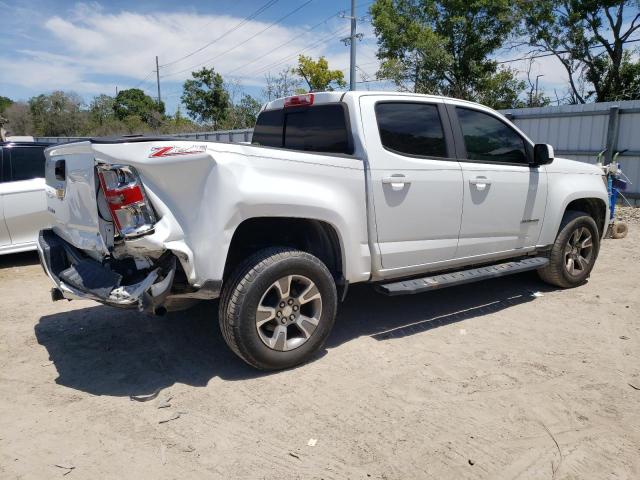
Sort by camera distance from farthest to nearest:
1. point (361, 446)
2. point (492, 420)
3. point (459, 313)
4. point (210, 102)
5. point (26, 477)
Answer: point (210, 102)
point (459, 313)
point (492, 420)
point (361, 446)
point (26, 477)

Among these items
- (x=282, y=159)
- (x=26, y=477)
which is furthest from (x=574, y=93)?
(x=26, y=477)

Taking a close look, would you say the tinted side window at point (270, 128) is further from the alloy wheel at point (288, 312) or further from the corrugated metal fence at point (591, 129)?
the corrugated metal fence at point (591, 129)

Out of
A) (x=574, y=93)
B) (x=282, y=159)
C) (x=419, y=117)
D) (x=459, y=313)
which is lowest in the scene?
(x=459, y=313)

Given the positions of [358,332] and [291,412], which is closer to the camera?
[291,412]

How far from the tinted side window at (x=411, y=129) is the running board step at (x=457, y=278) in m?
1.06

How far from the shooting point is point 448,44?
24328 mm

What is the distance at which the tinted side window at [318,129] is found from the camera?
13.5ft

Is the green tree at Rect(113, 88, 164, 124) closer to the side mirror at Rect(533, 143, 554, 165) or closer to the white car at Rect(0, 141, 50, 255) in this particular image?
the white car at Rect(0, 141, 50, 255)

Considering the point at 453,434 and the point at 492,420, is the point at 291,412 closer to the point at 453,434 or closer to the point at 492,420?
the point at 453,434

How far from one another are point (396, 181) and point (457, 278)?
1109 millimetres

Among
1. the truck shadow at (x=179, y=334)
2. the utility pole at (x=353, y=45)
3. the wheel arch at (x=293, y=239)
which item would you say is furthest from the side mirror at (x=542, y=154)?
the utility pole at (x=353, y=45)

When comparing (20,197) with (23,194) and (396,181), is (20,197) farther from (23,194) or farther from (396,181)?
(396,181)

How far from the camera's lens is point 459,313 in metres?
5.05

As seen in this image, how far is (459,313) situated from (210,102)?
35197mm
